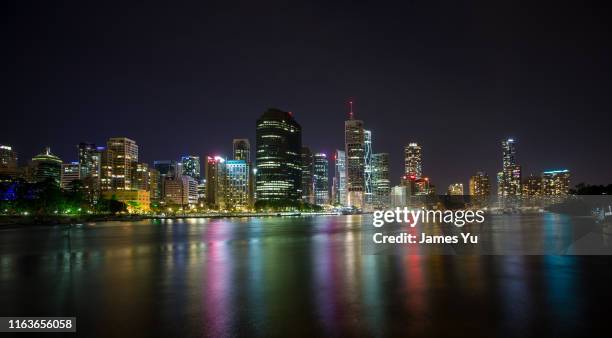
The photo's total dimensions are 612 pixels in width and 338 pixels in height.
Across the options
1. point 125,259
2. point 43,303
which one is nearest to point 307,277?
point 43,303

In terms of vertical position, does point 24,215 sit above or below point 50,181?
below

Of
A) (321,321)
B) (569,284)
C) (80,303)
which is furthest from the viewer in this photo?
(569,284)

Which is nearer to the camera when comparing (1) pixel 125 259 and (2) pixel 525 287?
(2) pixel 525 287

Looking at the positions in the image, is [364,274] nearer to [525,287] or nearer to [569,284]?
[525,287]

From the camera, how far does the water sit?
45.2ft

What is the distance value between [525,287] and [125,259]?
26665 millimetres

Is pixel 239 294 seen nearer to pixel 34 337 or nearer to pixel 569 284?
pixel 34 337

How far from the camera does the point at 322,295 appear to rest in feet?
61.9

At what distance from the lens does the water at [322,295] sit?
13.8 metres

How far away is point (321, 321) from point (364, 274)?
10.4 m

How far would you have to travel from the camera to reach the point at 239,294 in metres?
19.3

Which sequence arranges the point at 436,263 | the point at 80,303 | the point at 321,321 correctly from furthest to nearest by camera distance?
the point at 436,263 → the point at 80,303 → the point at 321,321

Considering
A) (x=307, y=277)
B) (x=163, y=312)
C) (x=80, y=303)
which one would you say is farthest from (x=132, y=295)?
(x=307, y=277)

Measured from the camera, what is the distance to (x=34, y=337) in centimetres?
1294
